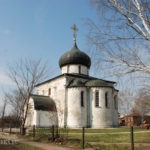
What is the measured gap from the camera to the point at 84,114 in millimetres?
27500

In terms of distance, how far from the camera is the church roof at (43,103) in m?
27.9

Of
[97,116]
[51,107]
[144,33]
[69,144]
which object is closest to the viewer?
[144,33]

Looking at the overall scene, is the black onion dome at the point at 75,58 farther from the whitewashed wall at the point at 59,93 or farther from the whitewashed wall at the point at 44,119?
the whitewashed wall at the point at 44,119

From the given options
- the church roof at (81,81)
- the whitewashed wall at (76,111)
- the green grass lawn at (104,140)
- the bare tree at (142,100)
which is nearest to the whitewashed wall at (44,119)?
the whitewashed wall at (76,111)

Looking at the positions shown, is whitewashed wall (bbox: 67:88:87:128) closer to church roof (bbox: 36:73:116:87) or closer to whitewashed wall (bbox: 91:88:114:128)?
church roof (bbox: 36:73:116:87)

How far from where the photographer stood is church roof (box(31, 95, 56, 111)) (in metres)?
27.9

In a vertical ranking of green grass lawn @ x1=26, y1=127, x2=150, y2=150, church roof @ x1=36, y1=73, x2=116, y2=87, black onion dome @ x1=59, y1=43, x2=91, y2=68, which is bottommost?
green grass lawn @ x1=26, y1=127, x2=150, y2=150

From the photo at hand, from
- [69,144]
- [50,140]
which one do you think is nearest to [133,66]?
[69,144]

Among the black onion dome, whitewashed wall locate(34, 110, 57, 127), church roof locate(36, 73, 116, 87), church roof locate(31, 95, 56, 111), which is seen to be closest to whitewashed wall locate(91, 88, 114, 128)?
church roof locate(36, 73, 116, 87)

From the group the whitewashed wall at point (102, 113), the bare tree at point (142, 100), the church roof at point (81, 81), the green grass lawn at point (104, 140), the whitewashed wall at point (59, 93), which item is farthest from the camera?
the church roof at point (81, 81)

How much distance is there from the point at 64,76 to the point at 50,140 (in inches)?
682

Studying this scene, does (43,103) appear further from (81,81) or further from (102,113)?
(102,113)

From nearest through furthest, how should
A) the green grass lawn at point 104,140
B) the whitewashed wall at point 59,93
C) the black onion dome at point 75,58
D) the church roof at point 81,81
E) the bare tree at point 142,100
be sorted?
the green grass lawn at point 104,140 < the bare tree at point 142,100 < the whitewashed wall at point 59,93 < the church roof at point 81,81 < the black onion dome at point 75,58

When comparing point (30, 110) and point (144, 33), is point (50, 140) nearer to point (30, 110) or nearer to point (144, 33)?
point (144, 33)
